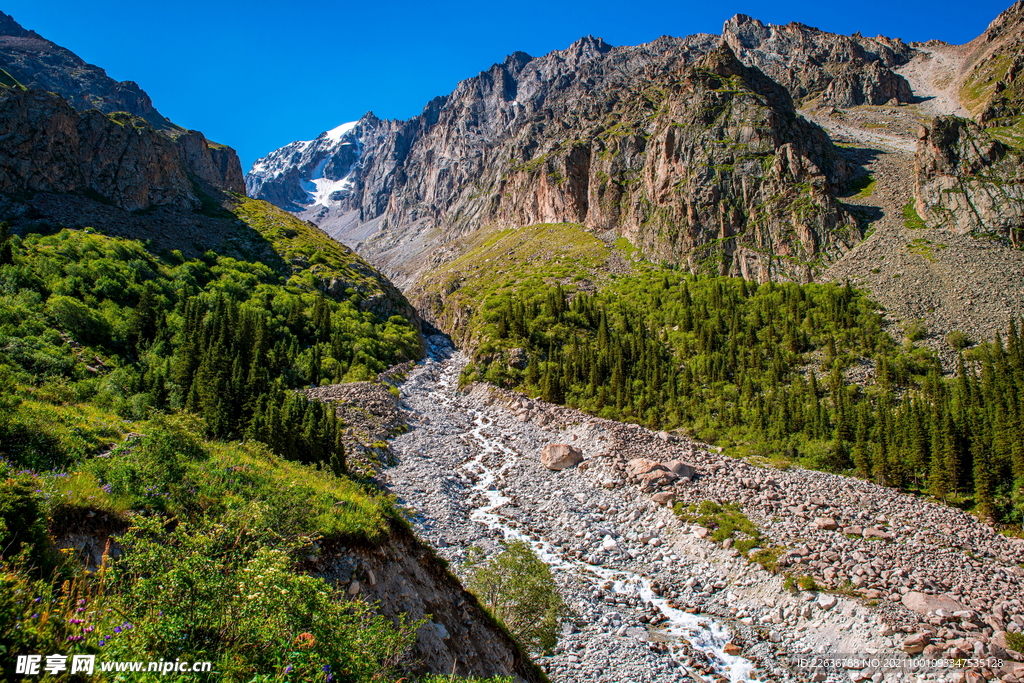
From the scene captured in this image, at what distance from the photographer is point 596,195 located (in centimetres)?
12538

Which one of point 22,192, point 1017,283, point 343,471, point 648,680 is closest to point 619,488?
point 648,680

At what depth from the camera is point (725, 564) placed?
26578 mm

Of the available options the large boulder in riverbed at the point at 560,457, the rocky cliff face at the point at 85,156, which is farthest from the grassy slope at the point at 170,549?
the rocky cliff face at the point at 85,156

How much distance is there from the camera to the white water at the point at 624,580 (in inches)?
814

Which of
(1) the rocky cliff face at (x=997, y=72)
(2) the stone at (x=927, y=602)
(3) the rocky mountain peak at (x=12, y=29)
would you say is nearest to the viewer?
(2) the stone at (x=927, y=602)

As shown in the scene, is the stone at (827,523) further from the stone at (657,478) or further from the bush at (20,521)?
the bush at (20,521)

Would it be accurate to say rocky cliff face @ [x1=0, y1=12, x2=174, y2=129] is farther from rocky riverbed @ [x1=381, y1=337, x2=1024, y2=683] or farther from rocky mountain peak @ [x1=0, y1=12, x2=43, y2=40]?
rocky riverbed @ [x1=381, y1=337, x2=1024, y2=683]

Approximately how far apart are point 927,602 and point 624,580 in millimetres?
13375

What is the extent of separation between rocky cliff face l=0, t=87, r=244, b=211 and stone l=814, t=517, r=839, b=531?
108m

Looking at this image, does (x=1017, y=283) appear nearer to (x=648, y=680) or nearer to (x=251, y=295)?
(x=648, y=680)

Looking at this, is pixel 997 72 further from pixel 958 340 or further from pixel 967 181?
pixel 958 340

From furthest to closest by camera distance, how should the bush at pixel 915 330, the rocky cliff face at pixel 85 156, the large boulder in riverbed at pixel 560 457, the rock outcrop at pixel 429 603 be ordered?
the rocky cliff face at pixel 85 156 < the bush at pixel 915 330 < the large boulder in riverbed at pixel 560 457 < the rock outcrop at pixel 429 603

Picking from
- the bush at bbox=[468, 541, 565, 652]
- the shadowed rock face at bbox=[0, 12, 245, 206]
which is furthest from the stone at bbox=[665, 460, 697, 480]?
the shadowed rock face at bbox=[0, 12, 245, 206]

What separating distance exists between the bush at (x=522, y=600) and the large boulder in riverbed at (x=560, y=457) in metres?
23.0
